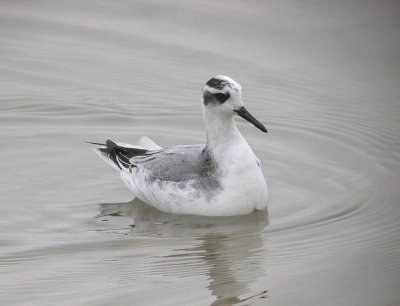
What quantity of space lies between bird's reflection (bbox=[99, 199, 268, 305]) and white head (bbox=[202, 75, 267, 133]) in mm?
1110

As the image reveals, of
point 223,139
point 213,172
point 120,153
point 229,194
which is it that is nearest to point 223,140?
point 223,139

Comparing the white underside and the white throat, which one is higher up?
the white throat

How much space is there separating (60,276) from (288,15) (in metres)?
7.54

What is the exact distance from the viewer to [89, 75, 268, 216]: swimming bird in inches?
373

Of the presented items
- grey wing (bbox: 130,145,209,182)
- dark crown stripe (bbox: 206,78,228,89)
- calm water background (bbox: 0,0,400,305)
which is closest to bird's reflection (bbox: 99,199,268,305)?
calm water background (bbox: 0,0,400,305)

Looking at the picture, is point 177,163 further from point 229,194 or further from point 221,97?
point 221,97

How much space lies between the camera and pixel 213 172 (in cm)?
967

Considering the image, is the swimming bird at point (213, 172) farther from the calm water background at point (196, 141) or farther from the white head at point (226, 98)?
the calm water background at point (196, 141)

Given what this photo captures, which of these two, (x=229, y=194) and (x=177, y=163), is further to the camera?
(x=177, y=163)

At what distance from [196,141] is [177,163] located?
154cm

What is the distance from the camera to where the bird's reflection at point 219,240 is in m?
7.68

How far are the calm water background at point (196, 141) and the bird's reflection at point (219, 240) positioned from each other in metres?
0.03

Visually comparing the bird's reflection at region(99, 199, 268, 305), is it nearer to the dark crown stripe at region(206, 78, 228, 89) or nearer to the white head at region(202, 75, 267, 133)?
the white head at region(202, 75, 267, 133)

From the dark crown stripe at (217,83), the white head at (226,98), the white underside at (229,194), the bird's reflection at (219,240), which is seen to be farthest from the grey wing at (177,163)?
the dark crown stripe at (217,83)
